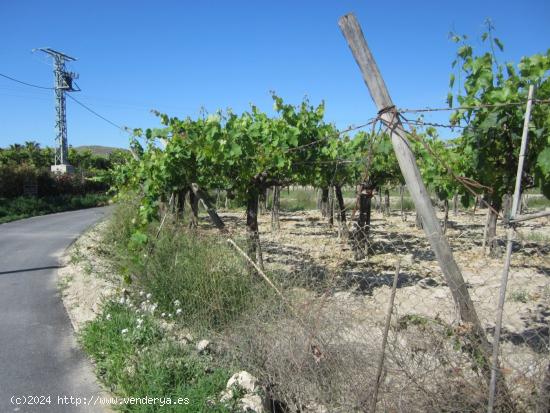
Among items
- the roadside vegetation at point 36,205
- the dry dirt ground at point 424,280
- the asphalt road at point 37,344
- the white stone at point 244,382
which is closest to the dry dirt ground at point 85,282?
the asphalt road at point 37,344

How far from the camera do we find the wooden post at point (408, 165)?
8.23 feet

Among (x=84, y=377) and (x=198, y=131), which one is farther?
(x=198, y=131)

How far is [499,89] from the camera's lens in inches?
124

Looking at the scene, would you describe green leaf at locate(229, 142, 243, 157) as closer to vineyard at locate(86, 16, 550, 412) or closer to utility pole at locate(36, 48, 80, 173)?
vineyard at locate(86, 16, 550, 412)

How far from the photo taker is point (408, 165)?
2553mm

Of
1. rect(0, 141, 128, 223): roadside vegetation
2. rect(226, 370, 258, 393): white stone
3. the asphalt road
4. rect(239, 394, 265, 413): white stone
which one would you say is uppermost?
rect(0, 141, 128, 223): roadside vegetation

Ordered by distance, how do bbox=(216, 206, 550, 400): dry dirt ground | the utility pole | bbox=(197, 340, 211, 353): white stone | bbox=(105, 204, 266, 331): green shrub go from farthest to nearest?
the utility pole, bbox=(105, 204, 266, 331): green shrub, bbox=(197, 340, 211, 353): white stone, bbox=(216, 206, 550, 400): dry dirt ground

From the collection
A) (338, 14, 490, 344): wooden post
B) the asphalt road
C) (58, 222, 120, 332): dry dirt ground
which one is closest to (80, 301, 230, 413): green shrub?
the asphalt road

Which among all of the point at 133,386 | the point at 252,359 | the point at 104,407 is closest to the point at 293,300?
the point at 252,359

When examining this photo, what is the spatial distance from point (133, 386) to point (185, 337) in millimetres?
867

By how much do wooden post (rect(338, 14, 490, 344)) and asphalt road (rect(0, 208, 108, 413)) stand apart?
2.76m

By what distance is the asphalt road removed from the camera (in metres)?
3.54

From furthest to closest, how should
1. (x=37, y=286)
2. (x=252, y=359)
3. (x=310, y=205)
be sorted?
(x=310, y=205)
(x=37, y=286)
(x=252, y=359)

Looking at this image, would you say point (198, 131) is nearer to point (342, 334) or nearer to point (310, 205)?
point (342, 334)
